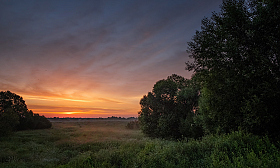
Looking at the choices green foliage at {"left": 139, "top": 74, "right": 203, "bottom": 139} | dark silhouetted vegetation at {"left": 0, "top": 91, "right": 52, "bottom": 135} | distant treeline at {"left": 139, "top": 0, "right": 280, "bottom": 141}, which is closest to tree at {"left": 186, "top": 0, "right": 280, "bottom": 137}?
distant treeline at {"left": 139, "top": 0, "right": 280, "bottom": 141}

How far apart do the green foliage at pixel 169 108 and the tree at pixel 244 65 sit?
1757cm

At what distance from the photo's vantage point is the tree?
39.7 feet

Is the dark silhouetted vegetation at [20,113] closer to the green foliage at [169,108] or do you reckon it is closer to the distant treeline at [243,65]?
the green foliage at [169,108]

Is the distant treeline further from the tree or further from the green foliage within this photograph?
the green foliage

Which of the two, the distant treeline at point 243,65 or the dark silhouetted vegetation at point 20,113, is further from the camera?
the dark silhouetted vegetation at point 20,113

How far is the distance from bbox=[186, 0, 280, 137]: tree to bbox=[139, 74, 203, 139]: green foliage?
17573mm

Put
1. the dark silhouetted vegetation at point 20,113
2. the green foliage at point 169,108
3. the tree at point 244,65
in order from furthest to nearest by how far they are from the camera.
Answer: the dark silhouetted vegetation at point 20,113, the green foliage at point 169,108, the tree at point 244,65

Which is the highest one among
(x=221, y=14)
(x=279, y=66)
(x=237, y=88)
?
(x=221, y=14)

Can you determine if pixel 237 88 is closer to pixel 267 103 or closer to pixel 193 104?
pixel 267 103

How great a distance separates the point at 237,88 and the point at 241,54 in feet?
9.62

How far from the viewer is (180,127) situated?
3219cm

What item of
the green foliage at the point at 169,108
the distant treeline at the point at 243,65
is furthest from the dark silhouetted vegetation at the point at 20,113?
the distant treeline at the point at 243,65

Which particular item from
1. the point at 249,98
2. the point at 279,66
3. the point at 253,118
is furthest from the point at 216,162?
the point at 279,66

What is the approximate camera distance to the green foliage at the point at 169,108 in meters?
33.1
